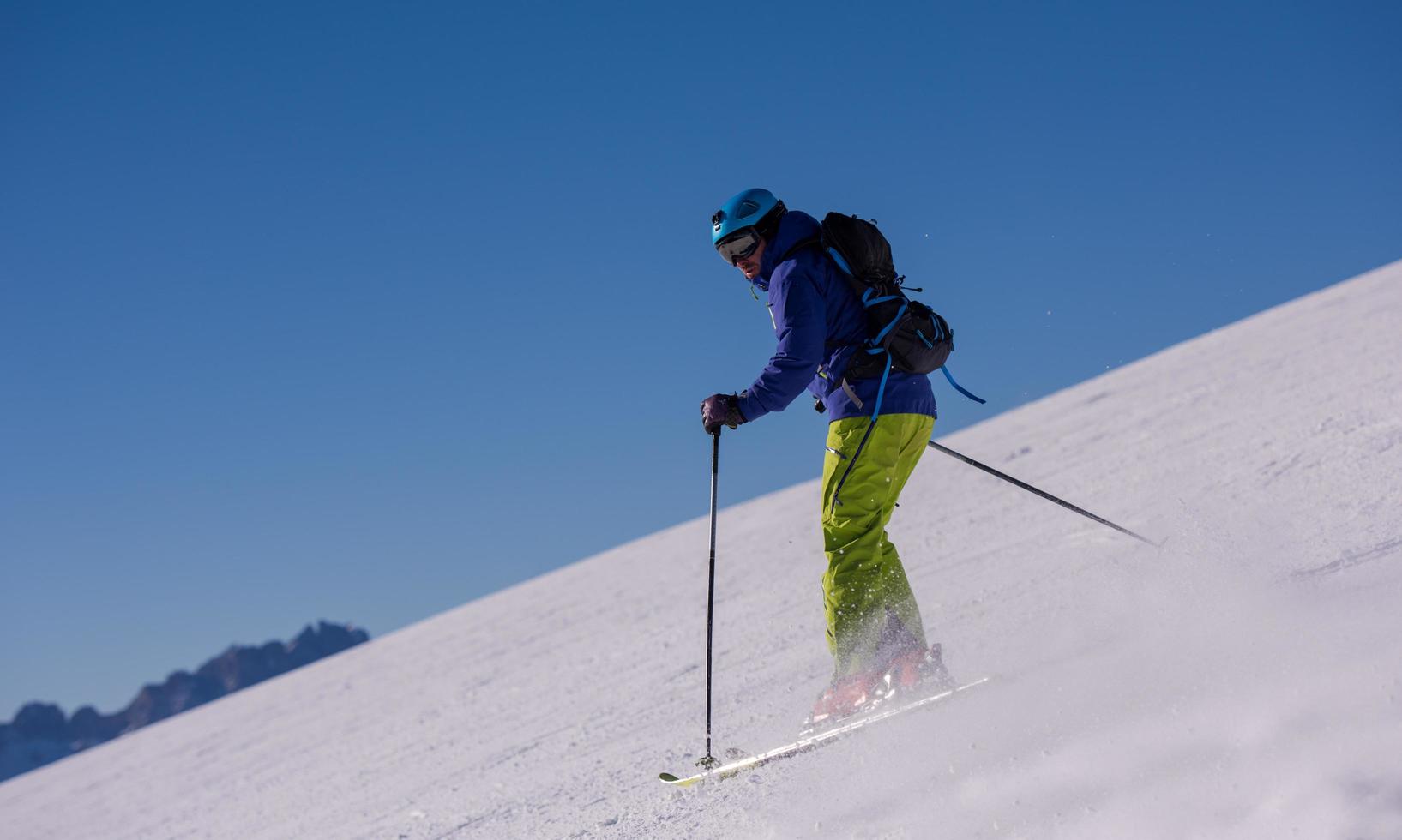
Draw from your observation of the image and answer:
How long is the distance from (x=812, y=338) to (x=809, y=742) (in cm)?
163

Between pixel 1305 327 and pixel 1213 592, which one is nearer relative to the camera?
pixel 1213 592

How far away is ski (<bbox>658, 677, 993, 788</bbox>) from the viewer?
3887mm

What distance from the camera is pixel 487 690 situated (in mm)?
10062

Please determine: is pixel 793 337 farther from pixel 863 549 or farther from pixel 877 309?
pixel 863 549

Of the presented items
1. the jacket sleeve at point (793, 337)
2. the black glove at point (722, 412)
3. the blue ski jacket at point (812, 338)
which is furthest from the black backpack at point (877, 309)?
the black glove at point (722, 412)

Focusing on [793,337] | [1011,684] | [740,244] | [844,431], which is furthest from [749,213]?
[1011,684]

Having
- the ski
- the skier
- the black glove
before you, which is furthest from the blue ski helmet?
the ski

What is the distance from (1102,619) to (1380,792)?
7.99ft

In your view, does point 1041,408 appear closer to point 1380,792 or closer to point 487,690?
point 487,690

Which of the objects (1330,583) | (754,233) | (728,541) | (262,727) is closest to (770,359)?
(754,233)

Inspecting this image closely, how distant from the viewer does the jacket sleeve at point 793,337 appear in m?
4.08

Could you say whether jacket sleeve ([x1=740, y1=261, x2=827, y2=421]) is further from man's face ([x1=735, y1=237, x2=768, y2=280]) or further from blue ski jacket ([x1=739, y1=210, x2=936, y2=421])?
man's face ([x1=735, y1=237, x2=768, y2=280])

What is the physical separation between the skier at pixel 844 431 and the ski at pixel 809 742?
15 centimetres

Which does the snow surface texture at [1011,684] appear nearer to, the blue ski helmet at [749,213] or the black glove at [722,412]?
the black glove at [722,412]
